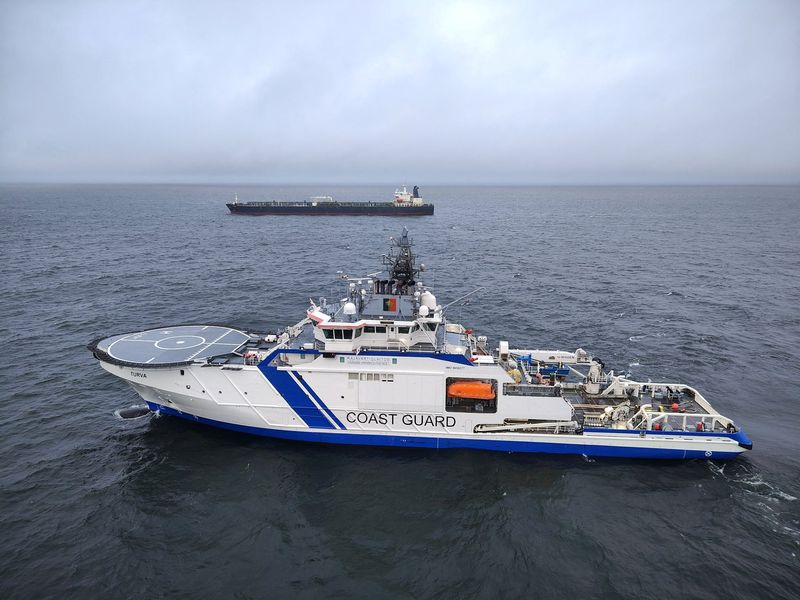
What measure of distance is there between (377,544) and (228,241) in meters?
74.3

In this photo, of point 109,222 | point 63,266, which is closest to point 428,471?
point 63,266

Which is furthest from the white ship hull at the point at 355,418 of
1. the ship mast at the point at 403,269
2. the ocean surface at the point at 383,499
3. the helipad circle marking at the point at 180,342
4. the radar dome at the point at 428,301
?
the ship mast at the point at 403,269

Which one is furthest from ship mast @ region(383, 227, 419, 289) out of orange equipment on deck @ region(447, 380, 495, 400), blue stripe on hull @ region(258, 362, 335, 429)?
blue stripe on hull @ region(258, 362, 335, 429)

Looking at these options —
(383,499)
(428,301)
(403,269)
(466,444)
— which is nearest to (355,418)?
(383,499)

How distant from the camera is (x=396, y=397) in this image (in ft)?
70.0

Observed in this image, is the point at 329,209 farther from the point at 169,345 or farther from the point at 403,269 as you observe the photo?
the point at 403,269

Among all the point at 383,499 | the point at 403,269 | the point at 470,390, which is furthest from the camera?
the point at 403,269

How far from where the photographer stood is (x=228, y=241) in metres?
81.6

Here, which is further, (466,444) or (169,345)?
(169,345)

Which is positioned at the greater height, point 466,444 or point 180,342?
point 180,342

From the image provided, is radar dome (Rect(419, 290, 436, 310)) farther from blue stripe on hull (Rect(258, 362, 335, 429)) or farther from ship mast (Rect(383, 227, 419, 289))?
blue stripe on hull (Rect(258, 362, 335, 429))

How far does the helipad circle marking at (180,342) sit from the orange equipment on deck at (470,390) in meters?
13.3

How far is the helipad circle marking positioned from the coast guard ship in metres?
0.95

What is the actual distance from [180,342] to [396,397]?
12.0m
